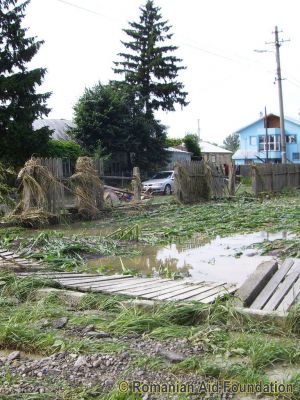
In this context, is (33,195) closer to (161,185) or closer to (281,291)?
(281,291)

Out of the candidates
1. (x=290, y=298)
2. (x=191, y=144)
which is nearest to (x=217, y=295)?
(x=290, y=298)

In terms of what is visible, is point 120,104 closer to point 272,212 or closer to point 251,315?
point 272,212

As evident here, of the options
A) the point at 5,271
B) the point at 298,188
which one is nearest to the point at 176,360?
the point at 5,271

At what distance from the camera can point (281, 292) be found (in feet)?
16.7

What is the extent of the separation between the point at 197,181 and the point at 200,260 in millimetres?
12716

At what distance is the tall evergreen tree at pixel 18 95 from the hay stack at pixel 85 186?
768 centimetres

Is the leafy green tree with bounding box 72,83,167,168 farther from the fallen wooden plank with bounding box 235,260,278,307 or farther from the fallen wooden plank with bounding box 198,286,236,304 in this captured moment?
the fallen wooden plank with bounding box 198,286,236,304

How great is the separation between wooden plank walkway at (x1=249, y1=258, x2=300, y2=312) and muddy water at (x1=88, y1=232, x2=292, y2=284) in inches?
39.9

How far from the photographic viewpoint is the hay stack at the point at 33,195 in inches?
519

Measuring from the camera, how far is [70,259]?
26.8 ft

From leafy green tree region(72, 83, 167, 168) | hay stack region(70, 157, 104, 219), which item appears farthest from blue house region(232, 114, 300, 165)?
hay stack region(70, 157, 104, 219)

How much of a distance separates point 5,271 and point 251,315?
11.1ft

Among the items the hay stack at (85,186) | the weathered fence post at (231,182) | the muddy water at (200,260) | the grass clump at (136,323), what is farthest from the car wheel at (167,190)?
the grass clump at (136,323)

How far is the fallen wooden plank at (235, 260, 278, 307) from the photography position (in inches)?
191
